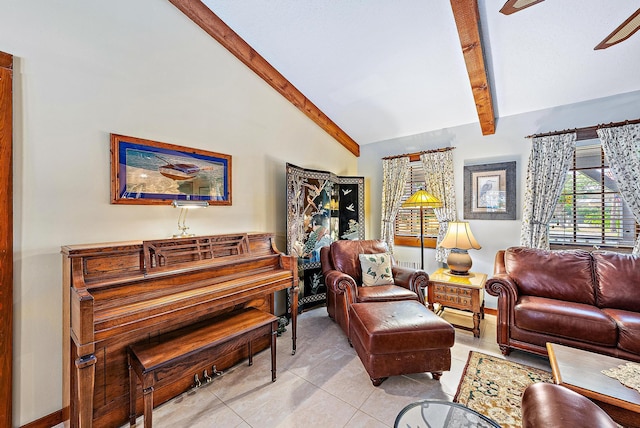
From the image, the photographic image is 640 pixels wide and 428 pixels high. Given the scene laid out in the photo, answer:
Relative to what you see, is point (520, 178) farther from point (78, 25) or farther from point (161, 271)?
point (78, 25)

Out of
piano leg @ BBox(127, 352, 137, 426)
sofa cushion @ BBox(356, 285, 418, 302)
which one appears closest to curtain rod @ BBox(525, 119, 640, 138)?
sofa cushion @ BBox(356, 285, 418, 302)

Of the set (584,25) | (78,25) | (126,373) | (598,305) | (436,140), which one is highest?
(584,25)

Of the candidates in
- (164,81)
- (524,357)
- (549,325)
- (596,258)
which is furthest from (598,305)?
(164,81)

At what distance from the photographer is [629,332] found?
2.01 metres

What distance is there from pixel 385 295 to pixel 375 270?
42 centimetres

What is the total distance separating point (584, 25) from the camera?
2.18 meters

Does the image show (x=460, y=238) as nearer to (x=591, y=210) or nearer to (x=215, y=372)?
(x=591, y=210)

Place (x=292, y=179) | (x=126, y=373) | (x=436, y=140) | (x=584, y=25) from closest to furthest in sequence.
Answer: (x=126, y=373)
(x=584, y=25)
(x=292, y=179)
(x=436, y=140)

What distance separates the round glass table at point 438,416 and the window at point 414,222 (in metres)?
2.93

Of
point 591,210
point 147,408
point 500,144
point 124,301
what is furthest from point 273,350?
point 591,210

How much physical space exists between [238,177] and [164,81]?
1082 millimetres

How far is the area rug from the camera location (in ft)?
5.92

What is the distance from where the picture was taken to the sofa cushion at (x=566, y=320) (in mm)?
2109

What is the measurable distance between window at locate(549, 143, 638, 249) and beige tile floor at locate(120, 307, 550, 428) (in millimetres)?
1649
